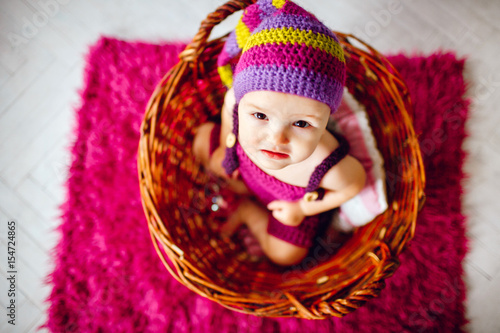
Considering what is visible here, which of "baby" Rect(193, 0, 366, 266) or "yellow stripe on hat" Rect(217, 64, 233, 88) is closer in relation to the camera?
"baby" Rect(193, 0, 366, 266)

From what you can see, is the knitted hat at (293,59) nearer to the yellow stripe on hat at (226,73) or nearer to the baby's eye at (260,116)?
the baby's eye at (260,116)

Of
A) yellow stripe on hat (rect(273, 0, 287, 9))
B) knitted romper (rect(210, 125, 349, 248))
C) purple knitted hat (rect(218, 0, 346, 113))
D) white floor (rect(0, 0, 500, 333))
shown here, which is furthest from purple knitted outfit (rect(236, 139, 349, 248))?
white floor (rect(0, 0, 500, 333))

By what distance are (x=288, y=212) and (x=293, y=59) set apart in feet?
1.51

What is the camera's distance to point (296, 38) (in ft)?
2.14

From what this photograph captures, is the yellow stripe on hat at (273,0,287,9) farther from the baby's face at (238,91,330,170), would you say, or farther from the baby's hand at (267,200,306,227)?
the baby's hand at (267,200,306,227)

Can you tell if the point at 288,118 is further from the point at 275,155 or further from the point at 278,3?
the point at 278,3

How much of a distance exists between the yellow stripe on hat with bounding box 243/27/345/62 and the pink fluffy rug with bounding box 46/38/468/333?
26.8 inches

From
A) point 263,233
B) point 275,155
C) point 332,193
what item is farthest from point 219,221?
point 275,155

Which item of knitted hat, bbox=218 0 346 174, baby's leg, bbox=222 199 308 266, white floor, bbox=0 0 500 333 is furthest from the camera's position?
white floor, bbox=0 0 500 333

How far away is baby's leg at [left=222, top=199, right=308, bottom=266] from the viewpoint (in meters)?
1.07

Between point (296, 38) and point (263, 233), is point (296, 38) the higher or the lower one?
the higher one

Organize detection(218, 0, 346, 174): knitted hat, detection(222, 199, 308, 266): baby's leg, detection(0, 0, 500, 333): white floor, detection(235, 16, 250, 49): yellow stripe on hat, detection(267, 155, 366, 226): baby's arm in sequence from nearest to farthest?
detection(218, 0, 346, 174): knitted hat < detection(235, 16, 250, 49): yellow stripe on hat < detection(267, 155, 366, 226): baby's arm < detection(222, 199, 308, 266): baby's leg < detection(0, 0, 500, 333): white floor

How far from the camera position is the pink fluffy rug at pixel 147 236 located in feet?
3.70

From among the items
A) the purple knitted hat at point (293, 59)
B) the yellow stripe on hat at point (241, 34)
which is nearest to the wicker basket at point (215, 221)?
the yellow stripe on hat at point (241, 34)
